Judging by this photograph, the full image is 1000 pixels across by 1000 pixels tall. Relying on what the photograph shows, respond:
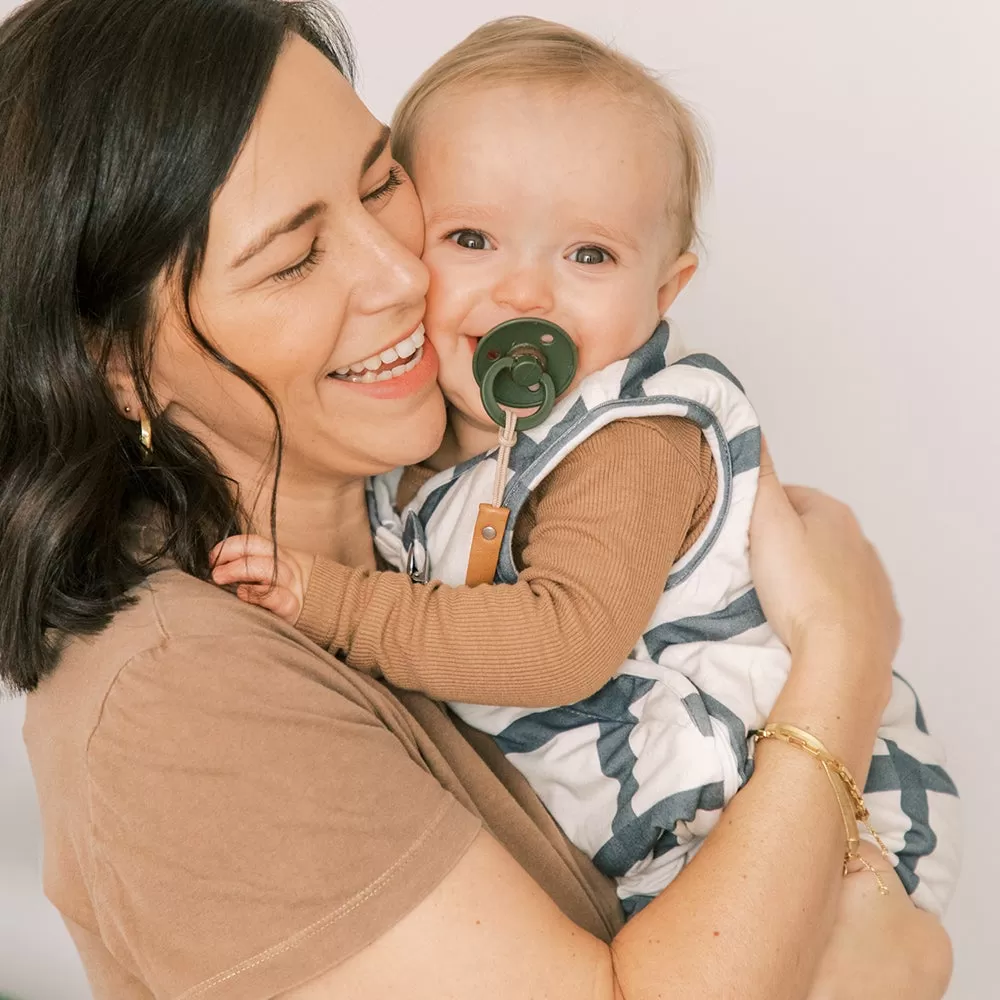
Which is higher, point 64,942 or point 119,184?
point 119,184

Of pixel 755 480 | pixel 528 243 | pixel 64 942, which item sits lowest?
pixel 64 942

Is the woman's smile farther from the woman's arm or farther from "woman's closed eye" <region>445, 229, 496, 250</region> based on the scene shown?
the woman's arm

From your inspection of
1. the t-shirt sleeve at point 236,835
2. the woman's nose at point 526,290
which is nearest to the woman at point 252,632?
the t-shirt sleeve at point 236,835

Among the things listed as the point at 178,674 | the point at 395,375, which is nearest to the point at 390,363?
the point at 395,375

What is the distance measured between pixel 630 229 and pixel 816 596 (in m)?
0.50

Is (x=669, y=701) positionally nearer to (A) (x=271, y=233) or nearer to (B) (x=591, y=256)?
(B) (x=591, y=256)

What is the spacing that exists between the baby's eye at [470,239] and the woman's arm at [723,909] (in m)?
0.56

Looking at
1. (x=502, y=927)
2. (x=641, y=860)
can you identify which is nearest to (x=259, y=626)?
(x=502, y=927)

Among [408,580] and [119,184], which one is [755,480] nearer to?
[408,580]

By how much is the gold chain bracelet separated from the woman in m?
0.01

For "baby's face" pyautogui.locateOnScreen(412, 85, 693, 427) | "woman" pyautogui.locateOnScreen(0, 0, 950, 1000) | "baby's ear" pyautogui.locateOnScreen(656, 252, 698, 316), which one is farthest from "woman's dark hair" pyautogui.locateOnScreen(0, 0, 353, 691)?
"baby's ear" pyautogui.locateOnScreen(656, 252, 698, 316)

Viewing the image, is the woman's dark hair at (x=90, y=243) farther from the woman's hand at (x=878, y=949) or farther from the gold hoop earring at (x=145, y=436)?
the woman's hand at (x=878, y=949)

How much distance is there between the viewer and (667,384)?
57.5 inches

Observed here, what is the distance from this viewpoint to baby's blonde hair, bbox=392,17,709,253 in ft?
5.00
